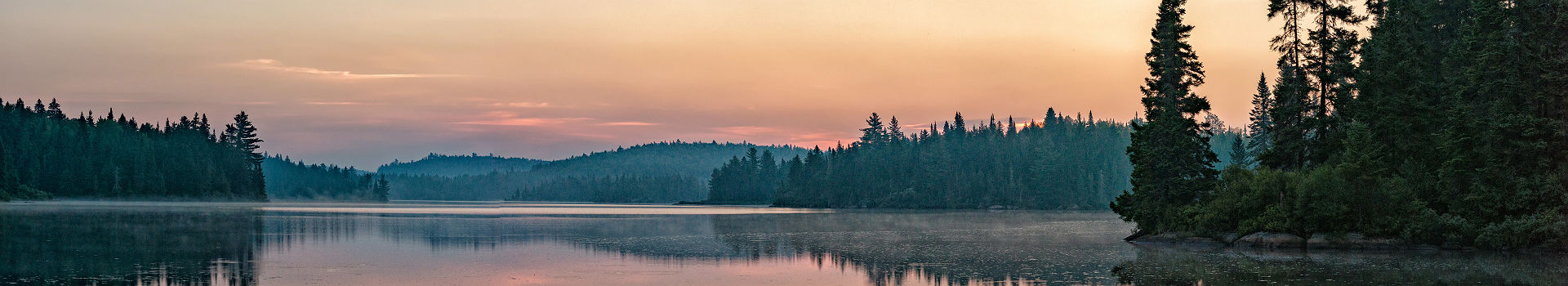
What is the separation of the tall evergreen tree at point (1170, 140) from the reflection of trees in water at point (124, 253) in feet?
163

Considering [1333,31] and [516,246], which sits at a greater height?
[1333,31]

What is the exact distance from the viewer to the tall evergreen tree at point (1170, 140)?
6650cm

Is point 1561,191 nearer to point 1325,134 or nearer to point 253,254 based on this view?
point 1325,134

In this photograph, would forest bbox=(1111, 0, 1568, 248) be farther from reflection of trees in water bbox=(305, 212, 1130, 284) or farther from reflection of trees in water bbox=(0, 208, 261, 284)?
reflection of trees in water bbox=(0, 208, 261, 284)

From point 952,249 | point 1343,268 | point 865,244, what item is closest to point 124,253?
point 865,244

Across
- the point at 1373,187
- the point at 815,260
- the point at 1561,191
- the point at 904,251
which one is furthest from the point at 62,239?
the point at 1561,191

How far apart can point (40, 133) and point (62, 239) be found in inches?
6599

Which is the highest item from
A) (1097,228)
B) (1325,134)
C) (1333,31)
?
(1333,31)

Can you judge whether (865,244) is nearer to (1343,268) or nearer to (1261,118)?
(1343,268)

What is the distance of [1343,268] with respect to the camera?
44.2 m

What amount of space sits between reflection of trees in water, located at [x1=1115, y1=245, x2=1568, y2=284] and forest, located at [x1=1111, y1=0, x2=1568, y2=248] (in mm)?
3958

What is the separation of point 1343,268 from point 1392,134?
793 inches

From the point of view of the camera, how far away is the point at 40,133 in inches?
7697

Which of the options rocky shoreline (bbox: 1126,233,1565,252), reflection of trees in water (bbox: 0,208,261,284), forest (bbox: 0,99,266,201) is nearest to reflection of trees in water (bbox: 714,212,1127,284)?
rocky shoreline (bbox: 1126,233,1565,252)
